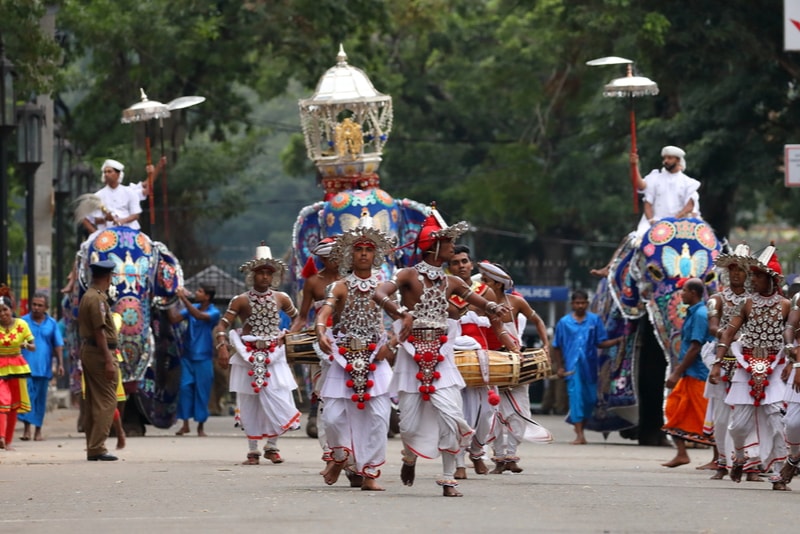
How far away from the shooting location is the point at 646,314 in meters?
21.5

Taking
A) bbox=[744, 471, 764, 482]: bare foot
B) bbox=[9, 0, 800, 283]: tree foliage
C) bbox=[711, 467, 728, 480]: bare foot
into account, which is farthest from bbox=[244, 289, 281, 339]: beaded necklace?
bbox=[9, 0, 800, 283]: tree foliage

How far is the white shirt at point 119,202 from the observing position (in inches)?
865

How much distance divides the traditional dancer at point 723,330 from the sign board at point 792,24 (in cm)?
391

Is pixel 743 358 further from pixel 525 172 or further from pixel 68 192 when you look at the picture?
pixel 525 172

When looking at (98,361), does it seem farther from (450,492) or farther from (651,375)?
(651,375)

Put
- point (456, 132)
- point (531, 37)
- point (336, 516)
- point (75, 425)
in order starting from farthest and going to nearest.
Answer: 1. point (456, 132)
2. point (531, 37)
3. point (75, 425)
4. point (336, 516)

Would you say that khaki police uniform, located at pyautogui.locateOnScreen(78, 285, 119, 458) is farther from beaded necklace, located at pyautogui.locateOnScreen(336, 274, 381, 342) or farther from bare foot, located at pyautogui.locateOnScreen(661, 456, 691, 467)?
bare foot, located at pyautogui.locateOnScreen(661, 456, 691, 467)

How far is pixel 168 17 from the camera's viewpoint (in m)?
36.1

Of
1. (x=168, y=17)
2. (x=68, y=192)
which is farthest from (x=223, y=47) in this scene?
(x=68, y=192)

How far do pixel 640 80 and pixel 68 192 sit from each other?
12643 mm

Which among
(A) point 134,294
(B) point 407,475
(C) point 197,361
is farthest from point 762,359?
(C) point 197,361

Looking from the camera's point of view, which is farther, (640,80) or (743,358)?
(640,80)

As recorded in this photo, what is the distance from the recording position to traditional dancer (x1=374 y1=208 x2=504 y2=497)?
44.3 feet

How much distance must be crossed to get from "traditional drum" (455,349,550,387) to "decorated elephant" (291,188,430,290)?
5493 millimetres
